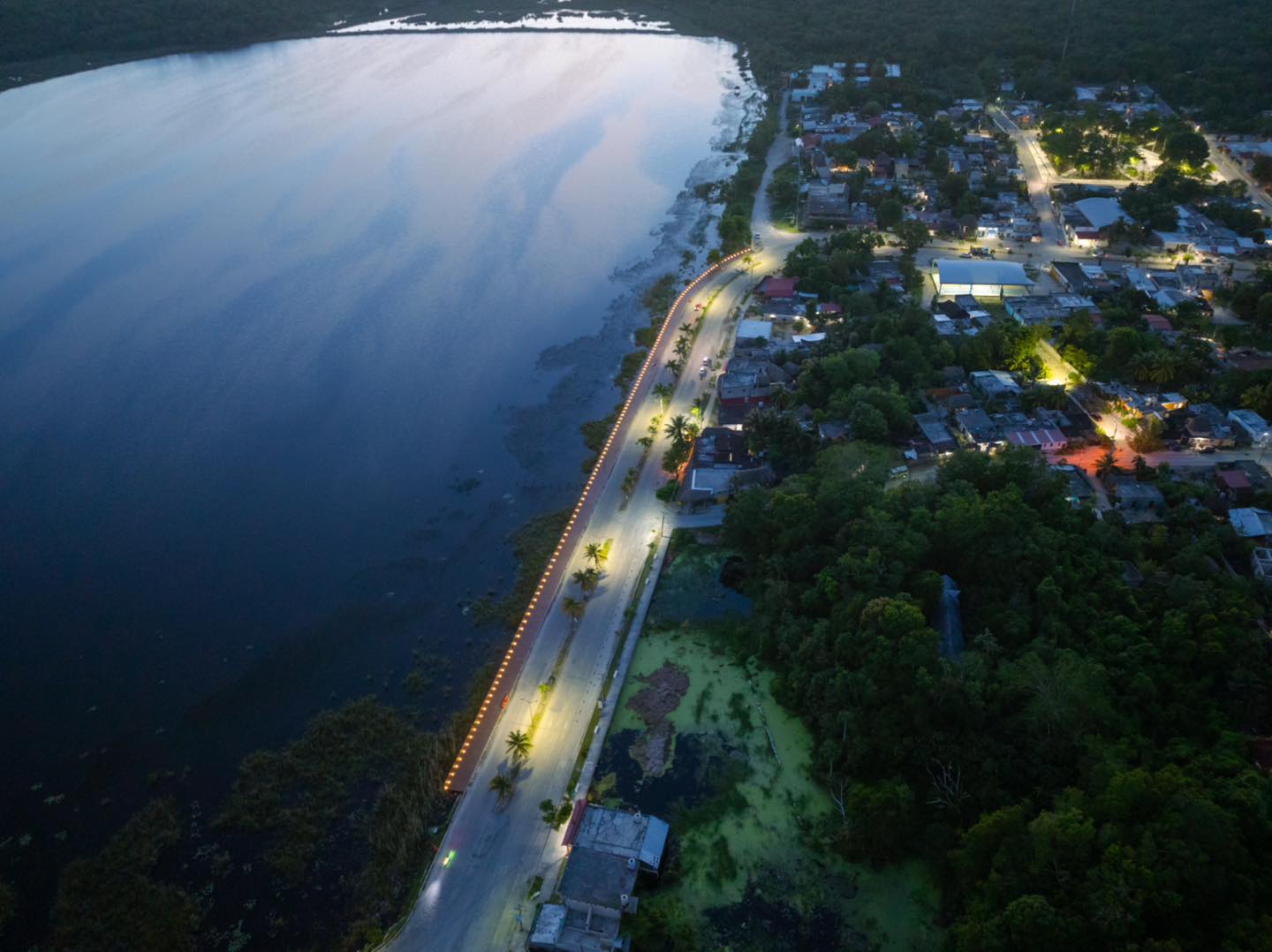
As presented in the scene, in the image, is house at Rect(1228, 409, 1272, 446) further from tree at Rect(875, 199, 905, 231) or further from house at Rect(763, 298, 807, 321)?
tree at Rect(875, 199, 905, 231)

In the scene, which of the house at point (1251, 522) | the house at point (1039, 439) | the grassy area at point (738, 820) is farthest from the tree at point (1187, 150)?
the grassy area at point (738, 820)

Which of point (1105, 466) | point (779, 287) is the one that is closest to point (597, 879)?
point (1105, 466)

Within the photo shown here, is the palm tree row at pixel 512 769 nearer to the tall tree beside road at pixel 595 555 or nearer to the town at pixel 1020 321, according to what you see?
the tall tree beside road at pixel 595 555

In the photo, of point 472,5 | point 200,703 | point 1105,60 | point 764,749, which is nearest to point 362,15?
Answer: point 472,5

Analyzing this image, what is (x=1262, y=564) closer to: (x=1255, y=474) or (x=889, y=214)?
(x=1255, y=474)

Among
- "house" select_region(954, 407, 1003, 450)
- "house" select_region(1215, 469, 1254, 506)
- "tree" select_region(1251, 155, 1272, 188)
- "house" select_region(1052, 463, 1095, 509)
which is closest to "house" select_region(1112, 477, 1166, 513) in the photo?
"house" select_region(1052, 463, 1095, 509)
